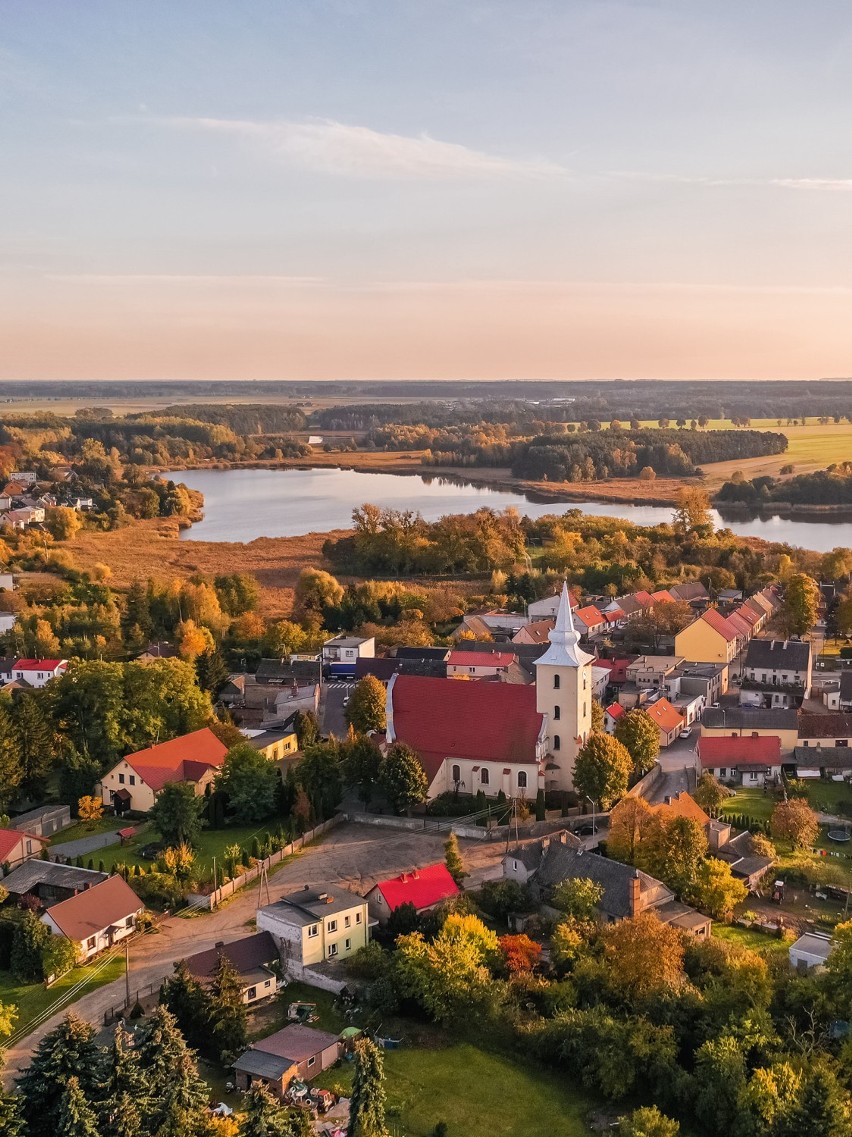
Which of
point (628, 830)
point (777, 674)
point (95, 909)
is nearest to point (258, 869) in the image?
point (95, 909)

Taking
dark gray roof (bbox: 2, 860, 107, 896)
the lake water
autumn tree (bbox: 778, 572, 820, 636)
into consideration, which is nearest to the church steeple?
dark gray roof (bbox: 2, 860, 107, 896)

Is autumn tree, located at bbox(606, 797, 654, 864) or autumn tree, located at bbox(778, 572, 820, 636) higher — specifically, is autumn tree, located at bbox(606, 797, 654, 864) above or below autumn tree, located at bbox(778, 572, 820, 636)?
below

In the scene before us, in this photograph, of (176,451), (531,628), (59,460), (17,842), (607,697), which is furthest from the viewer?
(176,451)

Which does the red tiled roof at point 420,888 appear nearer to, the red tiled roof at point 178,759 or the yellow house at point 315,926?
the yellow house at point 315,926

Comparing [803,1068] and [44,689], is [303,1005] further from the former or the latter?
[44,689]

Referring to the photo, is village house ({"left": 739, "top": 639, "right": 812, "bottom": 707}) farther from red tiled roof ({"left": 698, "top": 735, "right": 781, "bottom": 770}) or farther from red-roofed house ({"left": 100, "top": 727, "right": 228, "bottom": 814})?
red-roofed house ({"left": 100, "top": 727, "right": 228, "bottom": 814})

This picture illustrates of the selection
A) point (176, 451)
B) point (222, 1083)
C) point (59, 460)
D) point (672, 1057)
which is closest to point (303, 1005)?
point (222, 1083)

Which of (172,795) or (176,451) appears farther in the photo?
(176,451)
